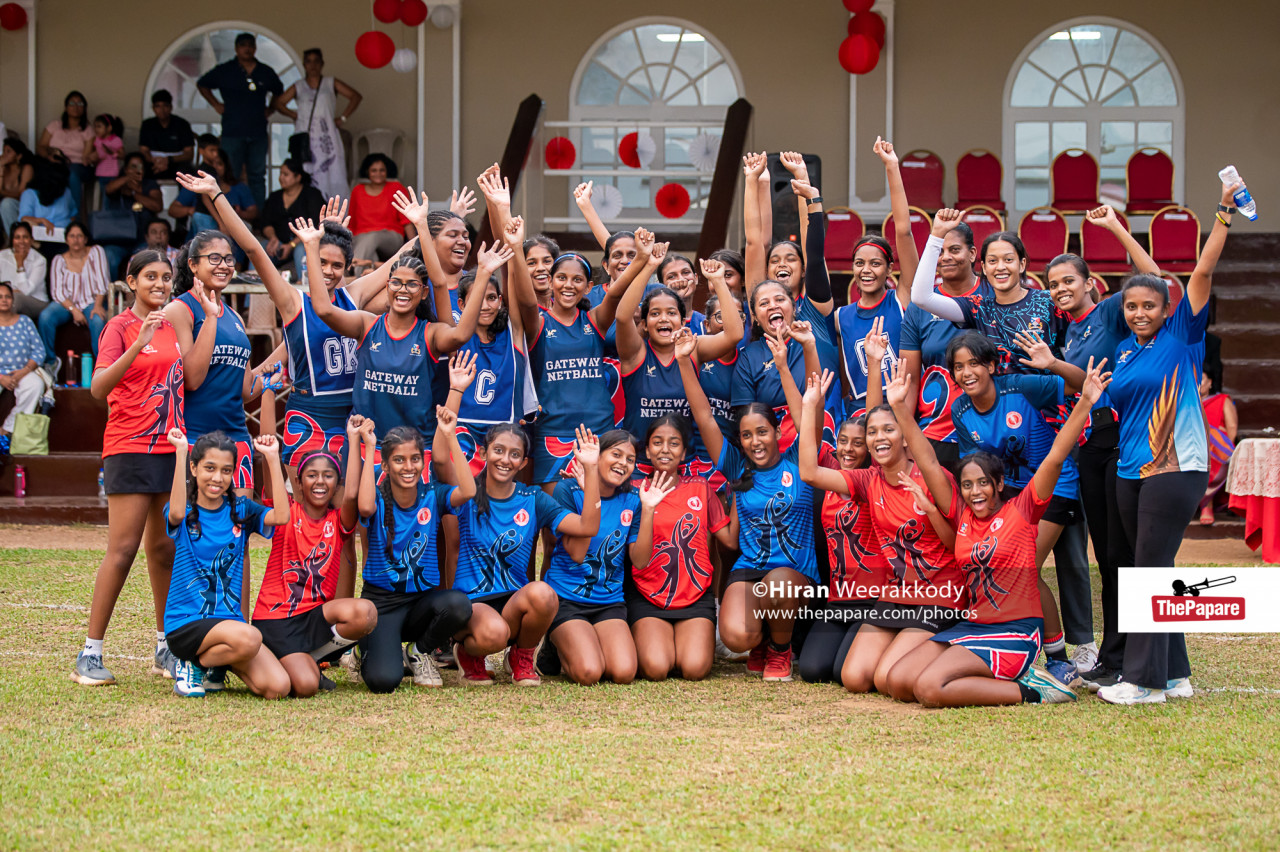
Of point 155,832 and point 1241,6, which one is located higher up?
point 1241,6

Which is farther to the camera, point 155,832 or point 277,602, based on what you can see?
point 277,602

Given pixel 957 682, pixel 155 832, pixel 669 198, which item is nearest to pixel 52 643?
pixel 155 832

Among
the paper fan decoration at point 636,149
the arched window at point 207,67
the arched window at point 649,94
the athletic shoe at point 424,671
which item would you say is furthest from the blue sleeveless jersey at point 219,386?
the arched window at point 207,67

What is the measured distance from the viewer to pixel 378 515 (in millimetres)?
4777

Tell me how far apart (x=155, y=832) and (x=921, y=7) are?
11.2 m

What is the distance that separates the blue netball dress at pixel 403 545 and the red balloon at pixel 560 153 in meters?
7.32

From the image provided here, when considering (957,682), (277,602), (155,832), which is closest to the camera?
(155,832)

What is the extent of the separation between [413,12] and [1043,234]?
5904mm

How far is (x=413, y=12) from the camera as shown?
11.6m

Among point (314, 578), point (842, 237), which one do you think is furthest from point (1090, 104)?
point (314, 578)

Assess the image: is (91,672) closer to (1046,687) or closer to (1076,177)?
(1046,687)

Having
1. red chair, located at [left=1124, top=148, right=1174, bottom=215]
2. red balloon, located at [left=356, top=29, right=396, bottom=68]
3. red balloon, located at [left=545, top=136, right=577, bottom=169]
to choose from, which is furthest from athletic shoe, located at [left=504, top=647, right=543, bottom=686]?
red chair, located at [left=1124, top=148, right=1174, bottom=215]

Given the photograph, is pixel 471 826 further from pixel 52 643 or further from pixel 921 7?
pixel 921 7

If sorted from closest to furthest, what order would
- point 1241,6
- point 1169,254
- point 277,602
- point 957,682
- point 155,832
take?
1. point 155,832
2. point 957,682
3. point 277,602
4. point 1169,254
5. point 1241,6
